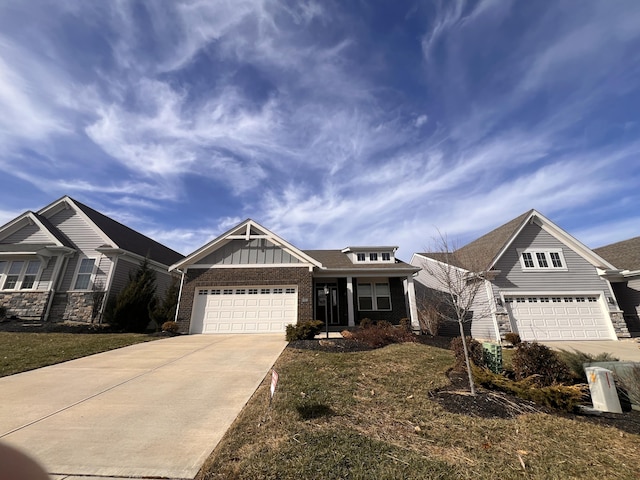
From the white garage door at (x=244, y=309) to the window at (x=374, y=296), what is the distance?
471 cm

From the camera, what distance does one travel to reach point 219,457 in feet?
12.6

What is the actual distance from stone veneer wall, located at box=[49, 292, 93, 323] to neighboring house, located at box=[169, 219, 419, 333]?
5.93 meters

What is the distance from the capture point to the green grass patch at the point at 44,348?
8.34 m

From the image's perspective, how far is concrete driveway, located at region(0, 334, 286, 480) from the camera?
12.5ft

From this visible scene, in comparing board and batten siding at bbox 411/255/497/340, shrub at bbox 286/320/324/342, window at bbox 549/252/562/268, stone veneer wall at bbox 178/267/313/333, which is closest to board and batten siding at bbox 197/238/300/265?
stone veneer wall at bbox 178/267/313/333

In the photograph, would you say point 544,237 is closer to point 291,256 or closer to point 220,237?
point 291,256

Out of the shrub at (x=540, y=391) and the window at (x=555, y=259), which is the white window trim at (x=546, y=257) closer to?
the window at (x=555, y=259)

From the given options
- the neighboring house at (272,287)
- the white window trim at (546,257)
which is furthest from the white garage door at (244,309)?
the white window trim at (546,257)

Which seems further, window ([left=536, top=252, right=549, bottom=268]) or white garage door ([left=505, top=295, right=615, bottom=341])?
window ([left=536, top=252, right=549, bottom=268])

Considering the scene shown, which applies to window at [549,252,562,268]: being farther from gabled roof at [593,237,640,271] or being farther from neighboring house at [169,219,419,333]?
neighboring house at [169,219,419,333]

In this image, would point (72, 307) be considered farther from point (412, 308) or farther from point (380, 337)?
point (412, 308)

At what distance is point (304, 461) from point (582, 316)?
19068 mm

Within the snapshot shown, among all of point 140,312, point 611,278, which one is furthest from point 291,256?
point 611,278

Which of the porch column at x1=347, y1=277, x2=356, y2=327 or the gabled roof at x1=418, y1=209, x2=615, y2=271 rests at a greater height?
the gabled roof at x1=418, y1=209, x2=615, y2=271
